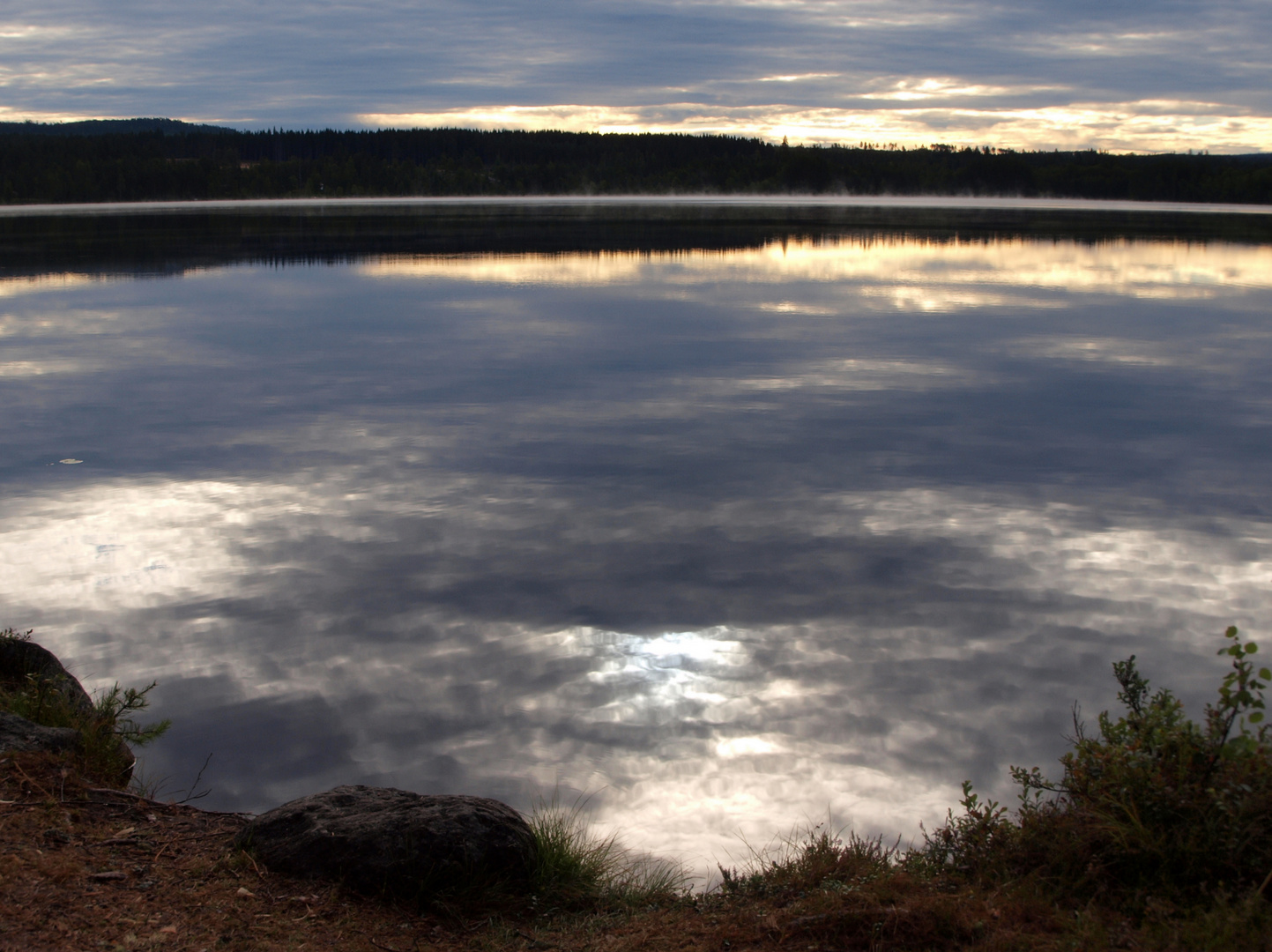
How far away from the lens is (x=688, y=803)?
5270 mm

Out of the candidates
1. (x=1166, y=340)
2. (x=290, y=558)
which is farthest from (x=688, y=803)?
(x=1166, y=340)

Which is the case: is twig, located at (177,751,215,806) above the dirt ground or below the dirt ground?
below

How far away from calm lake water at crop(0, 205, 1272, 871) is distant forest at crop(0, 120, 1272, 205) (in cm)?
12314

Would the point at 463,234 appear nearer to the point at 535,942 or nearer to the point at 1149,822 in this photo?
the point at 535,942

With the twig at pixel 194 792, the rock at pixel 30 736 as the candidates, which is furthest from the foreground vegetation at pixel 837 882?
the twig at pixel 194 792

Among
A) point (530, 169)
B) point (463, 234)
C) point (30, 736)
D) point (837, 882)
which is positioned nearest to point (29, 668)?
point (30, 736)

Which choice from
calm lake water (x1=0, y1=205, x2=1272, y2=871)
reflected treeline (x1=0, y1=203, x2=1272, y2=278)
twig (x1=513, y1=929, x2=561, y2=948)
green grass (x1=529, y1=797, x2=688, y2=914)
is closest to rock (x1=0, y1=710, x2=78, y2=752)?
calm lake water (x1=0, y1=205, x2=1272, y2=871)

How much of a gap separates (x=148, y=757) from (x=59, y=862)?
151 centimetres

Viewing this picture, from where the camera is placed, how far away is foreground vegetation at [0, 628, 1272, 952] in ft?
12.9

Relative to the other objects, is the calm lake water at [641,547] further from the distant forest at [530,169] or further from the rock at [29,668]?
the distant forest at [530,169]

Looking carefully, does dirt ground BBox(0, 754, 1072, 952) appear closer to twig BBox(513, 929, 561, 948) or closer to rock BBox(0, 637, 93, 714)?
twig BBox(513, 929, 561, 948)

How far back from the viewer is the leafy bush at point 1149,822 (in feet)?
13.3

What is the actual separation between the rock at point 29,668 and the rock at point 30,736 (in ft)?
1.57

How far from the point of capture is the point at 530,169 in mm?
161375
